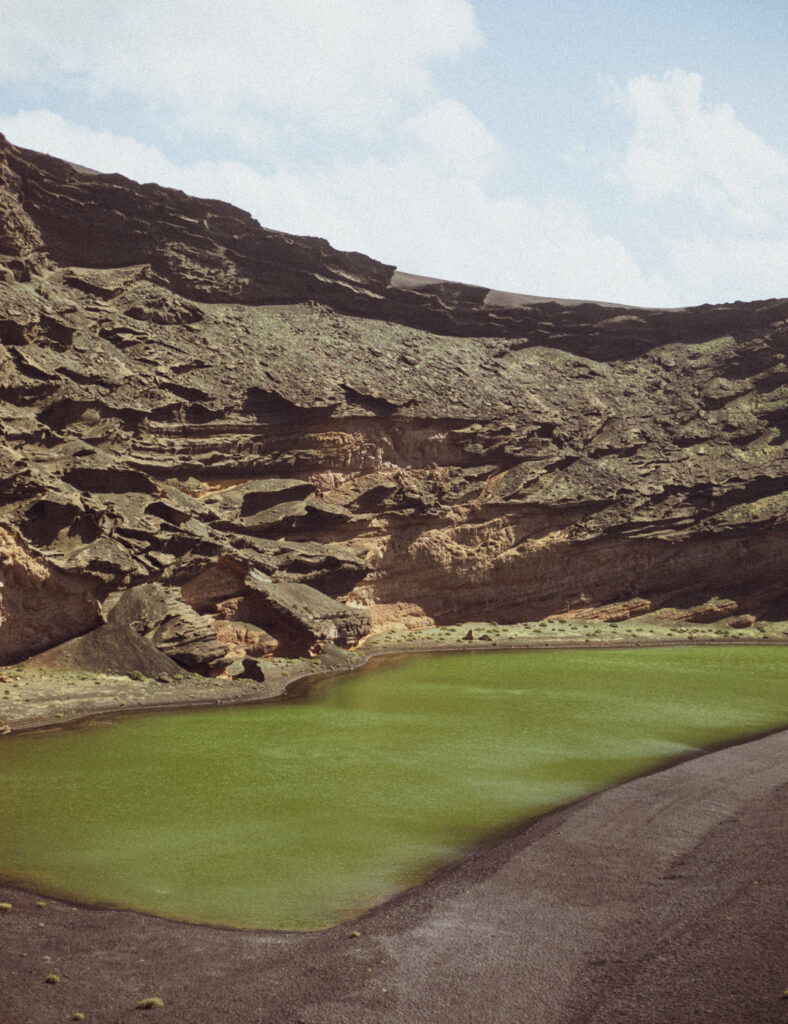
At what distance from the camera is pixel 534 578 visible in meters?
60.1

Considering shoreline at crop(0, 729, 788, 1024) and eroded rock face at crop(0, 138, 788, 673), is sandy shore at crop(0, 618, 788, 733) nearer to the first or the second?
eroded rock face at crop(0, 138, 788, 673)

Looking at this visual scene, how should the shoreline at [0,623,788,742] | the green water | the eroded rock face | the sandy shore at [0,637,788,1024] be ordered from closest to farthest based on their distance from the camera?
the sandy shore at [0,637,788,1024], the green water, the shoreline at [0,623,788,742], the eroded rock face

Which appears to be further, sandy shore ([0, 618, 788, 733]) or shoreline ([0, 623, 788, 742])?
sandy shore ([0, 618, 788, 733])

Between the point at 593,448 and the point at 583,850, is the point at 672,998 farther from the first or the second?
the point at 593,448

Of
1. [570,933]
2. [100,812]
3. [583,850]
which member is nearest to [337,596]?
[100,812]

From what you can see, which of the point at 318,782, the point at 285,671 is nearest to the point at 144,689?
the point at 285,671

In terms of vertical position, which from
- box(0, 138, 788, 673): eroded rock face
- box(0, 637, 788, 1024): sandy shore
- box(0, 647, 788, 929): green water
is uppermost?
box(0, 138, 788, 673): eroded rock face

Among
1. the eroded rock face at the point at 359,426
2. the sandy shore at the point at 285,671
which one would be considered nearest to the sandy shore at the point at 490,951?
the sandy shore at the point at 285,671

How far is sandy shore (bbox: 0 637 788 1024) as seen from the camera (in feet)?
29.9

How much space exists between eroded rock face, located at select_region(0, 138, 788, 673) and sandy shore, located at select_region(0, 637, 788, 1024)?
2711cm

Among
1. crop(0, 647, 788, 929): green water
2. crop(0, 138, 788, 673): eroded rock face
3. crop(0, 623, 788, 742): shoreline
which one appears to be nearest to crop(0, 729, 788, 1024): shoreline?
crop(0, 647, 788, 929): green water

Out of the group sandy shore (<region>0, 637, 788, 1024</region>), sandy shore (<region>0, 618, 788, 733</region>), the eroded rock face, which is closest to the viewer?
sandy shore (<region>0, 637, 788, 1024</region>)

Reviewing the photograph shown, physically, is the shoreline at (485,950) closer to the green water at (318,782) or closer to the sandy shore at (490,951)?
the sandy shore at (490,951)

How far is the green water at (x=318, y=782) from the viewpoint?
44.0 feet
